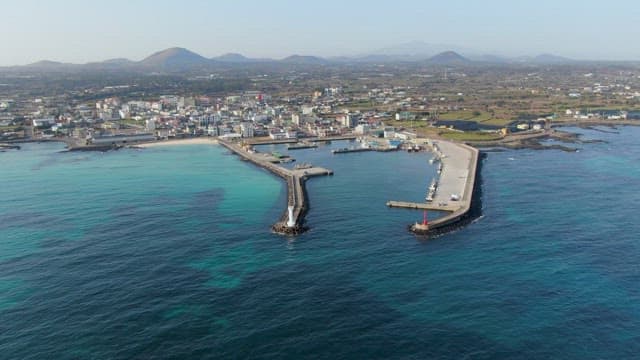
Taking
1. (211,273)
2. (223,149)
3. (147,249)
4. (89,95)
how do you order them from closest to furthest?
1. (211,273)
2. (147,249)
3. (223,149)
4. (89,95)

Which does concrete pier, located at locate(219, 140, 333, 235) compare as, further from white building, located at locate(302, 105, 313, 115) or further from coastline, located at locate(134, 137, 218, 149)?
white building, located at locate(302, 105, 313, 115)

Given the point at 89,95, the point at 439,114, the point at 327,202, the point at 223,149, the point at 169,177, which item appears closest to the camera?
the point at 327,202

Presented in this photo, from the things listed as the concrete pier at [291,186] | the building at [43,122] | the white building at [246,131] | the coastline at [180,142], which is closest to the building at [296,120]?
the white building at [246,131]

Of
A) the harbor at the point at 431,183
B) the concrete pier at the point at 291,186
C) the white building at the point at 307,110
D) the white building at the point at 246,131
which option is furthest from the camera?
the white building at the point at 307,110

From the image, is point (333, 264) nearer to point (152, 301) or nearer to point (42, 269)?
point (152, 301)

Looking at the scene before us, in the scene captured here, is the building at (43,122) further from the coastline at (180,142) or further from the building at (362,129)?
the building at (362,129)

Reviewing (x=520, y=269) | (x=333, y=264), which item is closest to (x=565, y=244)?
(x=520, y=269)
